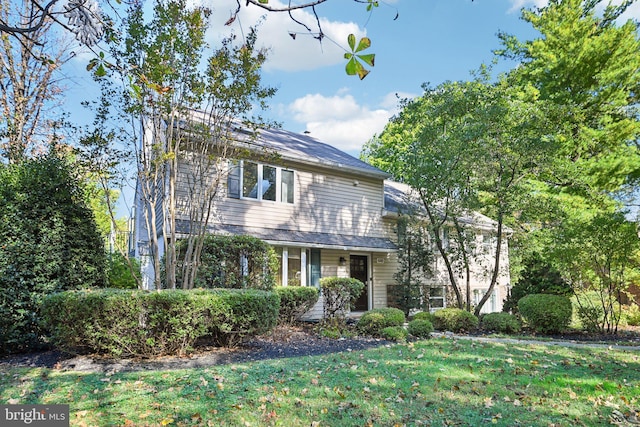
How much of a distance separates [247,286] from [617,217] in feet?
28.9

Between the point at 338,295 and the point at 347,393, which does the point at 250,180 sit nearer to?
the point at 338,295

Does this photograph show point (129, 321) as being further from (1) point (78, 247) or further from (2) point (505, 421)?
(2) point (505, 421)

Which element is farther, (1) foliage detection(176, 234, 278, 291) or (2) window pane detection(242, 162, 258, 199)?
(2) window pane detection(242, 162, 258, 199)

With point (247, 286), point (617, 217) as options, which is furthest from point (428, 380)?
point (617, 217)

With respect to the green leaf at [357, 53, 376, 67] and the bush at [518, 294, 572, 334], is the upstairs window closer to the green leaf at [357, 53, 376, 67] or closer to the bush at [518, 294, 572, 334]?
the bush at [518, 294, 572, 334]

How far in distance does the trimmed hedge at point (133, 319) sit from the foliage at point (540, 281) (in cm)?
977

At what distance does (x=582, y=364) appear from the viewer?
19.7ft

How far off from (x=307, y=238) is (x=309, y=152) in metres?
3.32

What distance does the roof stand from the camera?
11026 mm

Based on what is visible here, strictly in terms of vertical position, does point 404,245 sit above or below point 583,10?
below

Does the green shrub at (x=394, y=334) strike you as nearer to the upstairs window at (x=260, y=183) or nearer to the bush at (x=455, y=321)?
the bush at (x=455, y=321)

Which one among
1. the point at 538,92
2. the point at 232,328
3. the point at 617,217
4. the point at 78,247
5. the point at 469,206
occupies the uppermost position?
the point at 538,92

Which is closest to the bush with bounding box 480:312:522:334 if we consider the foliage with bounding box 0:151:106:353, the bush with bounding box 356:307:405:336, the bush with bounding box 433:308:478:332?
the bush with bounding box 433:308:478:332

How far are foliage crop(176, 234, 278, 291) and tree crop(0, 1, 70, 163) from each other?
6281 mm
